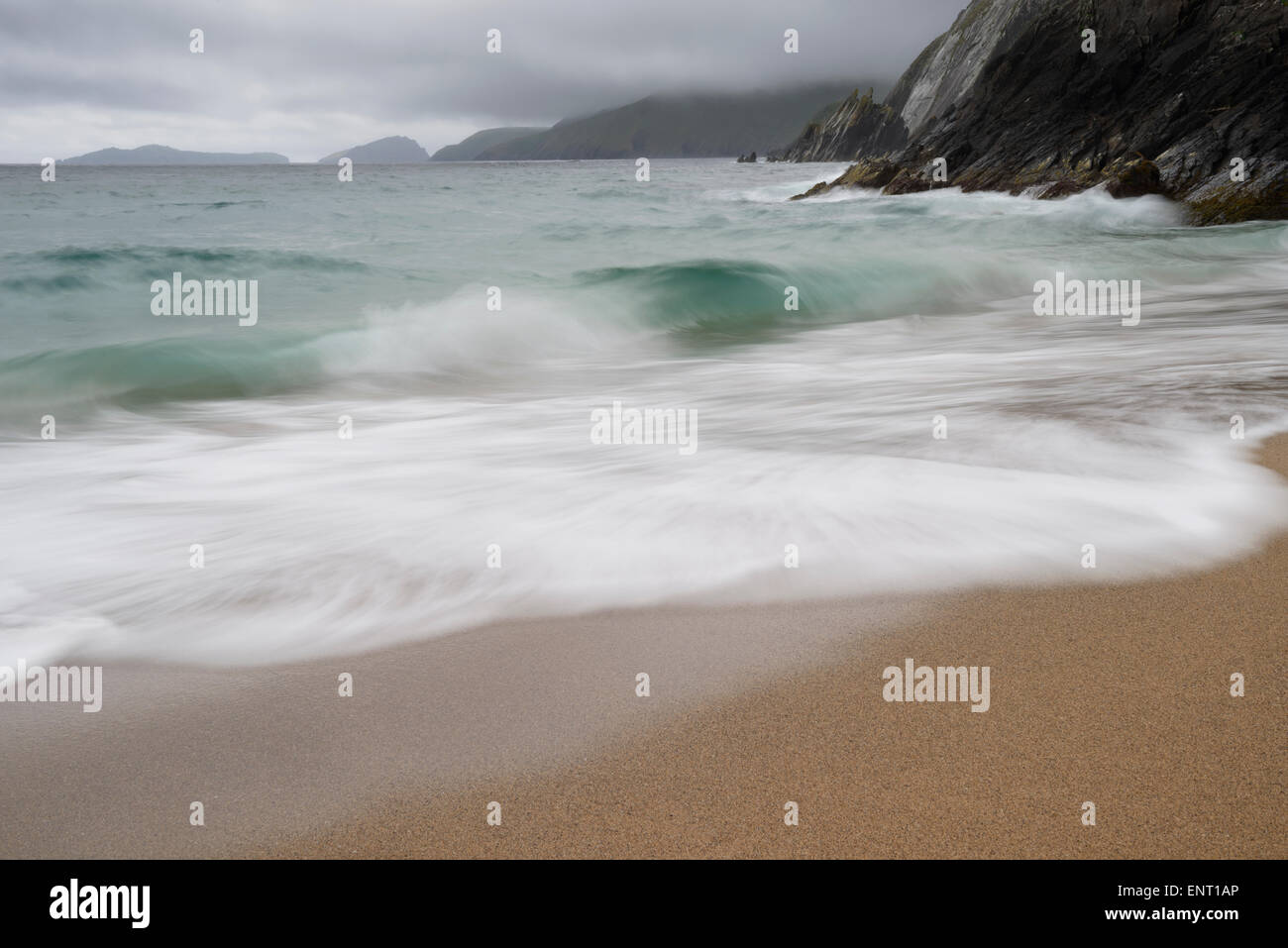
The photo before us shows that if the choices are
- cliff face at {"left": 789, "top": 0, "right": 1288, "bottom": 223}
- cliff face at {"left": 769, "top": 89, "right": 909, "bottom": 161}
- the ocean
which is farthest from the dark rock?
cliff face at {"left": 769, "top": 89, "right": 909, "bottom": 161}

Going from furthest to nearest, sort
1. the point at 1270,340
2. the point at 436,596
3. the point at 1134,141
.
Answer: the point at 1134,141
the point at 1270,340
the point at 436,596

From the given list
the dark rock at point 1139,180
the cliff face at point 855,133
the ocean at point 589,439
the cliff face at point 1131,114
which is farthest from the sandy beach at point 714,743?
the cliff face at point 855,133

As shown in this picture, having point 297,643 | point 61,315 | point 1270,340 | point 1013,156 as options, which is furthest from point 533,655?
point 1013,156

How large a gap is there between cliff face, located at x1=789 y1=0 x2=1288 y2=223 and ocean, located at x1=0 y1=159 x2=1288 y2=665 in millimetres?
7295

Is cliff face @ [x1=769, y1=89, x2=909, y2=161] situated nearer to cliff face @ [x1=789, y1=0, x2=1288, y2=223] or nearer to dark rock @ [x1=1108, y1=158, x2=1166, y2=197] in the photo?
cliff face @ [x1=789, y1=0, x2=1288, y2=223]

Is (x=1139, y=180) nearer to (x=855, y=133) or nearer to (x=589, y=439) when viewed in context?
(x=589, y=439)

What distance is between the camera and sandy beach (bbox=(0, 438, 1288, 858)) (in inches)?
69.5

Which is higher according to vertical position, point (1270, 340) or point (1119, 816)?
point (1270, 340)

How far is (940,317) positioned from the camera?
1043 centimetres

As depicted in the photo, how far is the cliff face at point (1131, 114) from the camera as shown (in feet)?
62.1

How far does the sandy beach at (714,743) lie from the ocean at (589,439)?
0.23m

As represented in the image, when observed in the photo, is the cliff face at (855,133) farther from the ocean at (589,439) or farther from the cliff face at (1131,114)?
the ocean at (589,439)

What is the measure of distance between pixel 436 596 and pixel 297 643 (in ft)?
1.48
